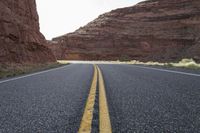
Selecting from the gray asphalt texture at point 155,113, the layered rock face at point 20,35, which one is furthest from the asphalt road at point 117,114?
the layered rock face at point 20,35

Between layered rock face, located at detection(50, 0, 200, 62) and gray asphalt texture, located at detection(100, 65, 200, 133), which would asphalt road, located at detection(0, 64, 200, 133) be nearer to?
gray asphalt texture, located at detection(100, 65, 200, 133)

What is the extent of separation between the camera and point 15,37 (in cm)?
2445

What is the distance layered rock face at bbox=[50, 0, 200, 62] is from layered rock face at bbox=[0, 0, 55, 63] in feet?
143

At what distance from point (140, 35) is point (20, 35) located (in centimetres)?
5612

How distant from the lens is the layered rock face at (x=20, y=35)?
22453 millimetres

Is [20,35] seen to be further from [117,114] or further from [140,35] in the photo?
[140,35]

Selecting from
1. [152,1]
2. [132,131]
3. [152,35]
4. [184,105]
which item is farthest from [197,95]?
[152,1]

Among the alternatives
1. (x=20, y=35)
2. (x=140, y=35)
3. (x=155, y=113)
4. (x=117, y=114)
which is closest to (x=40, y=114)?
(x=117, y=114)

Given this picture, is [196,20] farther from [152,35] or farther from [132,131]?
[132,131]

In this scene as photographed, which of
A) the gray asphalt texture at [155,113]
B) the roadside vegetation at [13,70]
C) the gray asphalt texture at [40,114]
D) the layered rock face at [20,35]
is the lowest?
the gray asphalt texture at [155,113]

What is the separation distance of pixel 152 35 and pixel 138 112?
75270mm

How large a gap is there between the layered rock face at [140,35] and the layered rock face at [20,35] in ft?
143

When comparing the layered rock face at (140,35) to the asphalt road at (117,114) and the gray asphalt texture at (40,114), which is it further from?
the gray asphalt texture at (40,114)

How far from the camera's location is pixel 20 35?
2569 centimetres
